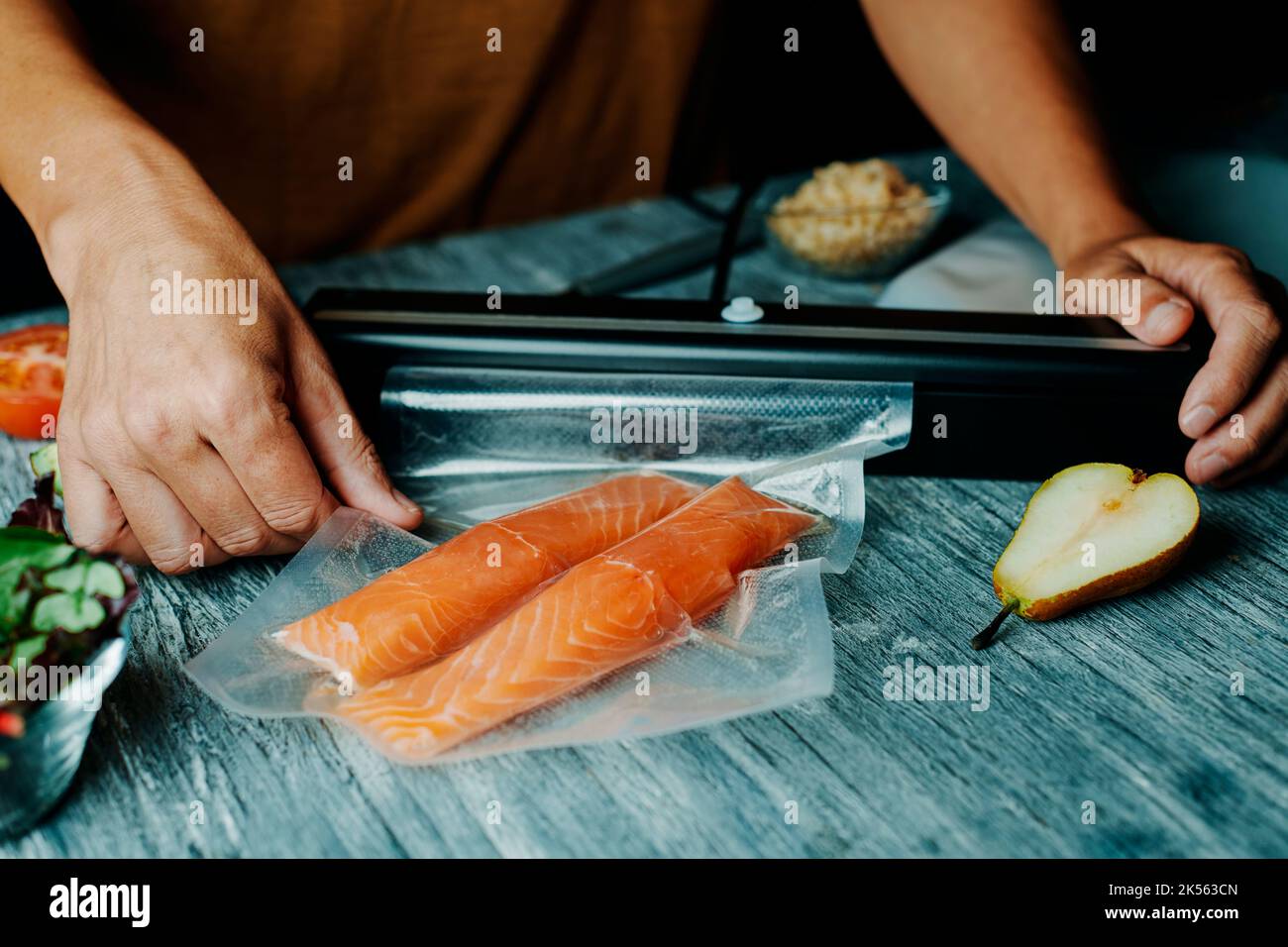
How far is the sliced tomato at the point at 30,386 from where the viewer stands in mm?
1111

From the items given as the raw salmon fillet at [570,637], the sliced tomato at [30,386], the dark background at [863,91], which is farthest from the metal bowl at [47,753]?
the dark background at [863,91]

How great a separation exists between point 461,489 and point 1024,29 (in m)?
0.94

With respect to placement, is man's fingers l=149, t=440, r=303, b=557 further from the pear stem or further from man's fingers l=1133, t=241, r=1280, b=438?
man's fingers l=1133, t=241, r=1280, b=438

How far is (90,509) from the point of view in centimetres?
90

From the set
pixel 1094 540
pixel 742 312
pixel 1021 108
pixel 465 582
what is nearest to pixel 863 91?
pixel 1021 108

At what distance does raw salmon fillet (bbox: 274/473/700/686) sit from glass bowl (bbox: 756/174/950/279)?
531 millimetres

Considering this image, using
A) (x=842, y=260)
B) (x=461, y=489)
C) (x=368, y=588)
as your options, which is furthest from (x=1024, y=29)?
(x=368, y=588)

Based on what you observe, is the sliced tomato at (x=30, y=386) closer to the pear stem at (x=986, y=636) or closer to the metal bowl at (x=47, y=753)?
the metal bowl at (x=47, y=753)

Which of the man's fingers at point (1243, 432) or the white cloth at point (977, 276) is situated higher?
the white cloth at point (977, 276)

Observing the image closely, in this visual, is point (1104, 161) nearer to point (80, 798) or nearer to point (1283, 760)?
point (1283, 760)

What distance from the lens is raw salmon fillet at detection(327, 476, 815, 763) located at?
0.76 meters

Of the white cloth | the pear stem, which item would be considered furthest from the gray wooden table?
the white cloth

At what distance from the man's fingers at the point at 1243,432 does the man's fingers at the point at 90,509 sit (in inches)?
37.8

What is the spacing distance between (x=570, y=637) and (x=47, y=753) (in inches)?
13.5
